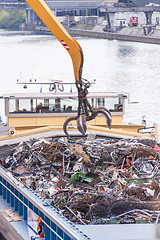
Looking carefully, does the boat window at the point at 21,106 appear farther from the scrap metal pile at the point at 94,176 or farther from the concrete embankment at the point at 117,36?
the concrete embankment at the point at 117,36

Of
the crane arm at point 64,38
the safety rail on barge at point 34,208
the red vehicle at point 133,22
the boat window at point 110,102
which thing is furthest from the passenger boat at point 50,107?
the red vehicle at point 133,22

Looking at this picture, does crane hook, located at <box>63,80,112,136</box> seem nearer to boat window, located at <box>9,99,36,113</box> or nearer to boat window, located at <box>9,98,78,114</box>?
boat window, located at <box>9,98,78,114</box>

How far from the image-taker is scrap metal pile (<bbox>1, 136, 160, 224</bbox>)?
5.44 meters

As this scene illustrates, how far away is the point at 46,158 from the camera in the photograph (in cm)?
693

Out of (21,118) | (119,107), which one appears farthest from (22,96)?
(119,107)

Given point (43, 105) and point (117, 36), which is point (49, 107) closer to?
point (43, 105)

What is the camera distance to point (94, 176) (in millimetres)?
6336

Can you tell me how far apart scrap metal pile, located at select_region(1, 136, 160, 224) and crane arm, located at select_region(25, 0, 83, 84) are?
1001mm

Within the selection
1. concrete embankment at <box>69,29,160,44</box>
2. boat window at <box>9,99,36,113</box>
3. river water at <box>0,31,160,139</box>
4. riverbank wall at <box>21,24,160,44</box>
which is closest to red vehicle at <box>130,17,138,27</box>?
riverbank wall at <box>21,24,160,44</box>

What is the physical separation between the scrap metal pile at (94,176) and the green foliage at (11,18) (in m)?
89.8

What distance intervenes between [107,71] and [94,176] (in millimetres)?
32828

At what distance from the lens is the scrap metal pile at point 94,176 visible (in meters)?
5.44

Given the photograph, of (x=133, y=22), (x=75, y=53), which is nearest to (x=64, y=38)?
(x=75, y=53)

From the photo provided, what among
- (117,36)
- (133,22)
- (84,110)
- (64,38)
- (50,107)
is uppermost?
(133,22)
